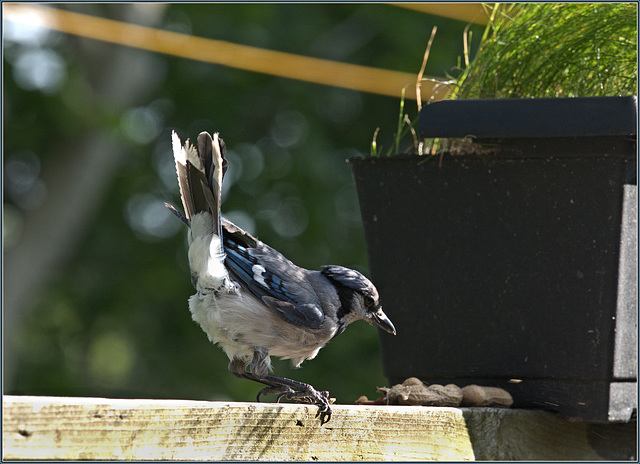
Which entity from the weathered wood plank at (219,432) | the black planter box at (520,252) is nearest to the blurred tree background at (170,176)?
the black planter box at (520,252)

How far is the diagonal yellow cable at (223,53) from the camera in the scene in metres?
6.89

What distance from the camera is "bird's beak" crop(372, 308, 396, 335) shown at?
8.80ft

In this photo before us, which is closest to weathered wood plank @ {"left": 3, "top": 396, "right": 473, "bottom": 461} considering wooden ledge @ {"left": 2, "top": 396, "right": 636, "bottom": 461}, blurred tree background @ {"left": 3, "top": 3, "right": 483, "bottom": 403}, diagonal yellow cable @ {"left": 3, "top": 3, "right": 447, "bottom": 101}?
wooden ledge @ {"left": 2, "top": 396, "right": 636, "bottom": 461}

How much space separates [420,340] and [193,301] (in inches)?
27.4

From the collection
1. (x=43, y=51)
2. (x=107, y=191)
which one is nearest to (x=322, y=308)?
(x=43, y=51)

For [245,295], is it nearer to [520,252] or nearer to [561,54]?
[520,252]

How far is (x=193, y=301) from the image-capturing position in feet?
8.71

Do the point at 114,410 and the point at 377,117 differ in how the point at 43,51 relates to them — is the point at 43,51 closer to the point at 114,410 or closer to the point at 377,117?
the point at 377,117

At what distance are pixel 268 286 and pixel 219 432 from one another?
0.94 meters

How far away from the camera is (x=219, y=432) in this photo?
1.73m

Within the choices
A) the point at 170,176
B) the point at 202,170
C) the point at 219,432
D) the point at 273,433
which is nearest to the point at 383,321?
the point at 202,170

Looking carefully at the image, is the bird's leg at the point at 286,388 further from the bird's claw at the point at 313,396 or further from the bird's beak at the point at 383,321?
the bird's beak at the point at 383,321

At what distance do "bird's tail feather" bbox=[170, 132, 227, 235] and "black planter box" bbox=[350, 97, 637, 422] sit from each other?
0.49 m

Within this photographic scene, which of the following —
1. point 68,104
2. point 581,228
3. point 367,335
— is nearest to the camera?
point 581,228
